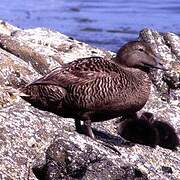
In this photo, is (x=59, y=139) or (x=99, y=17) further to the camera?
(x=99, y=17)

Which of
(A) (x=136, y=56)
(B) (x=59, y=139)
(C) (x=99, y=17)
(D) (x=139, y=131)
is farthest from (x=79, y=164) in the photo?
(C) (x=99, y=17)

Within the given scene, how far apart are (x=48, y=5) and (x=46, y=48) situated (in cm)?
2753

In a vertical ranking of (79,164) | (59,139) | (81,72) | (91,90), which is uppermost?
(81,72)

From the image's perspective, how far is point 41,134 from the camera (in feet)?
26.6

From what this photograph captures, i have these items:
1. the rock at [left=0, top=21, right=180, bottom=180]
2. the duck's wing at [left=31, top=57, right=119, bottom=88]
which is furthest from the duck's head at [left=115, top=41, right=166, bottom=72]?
the rock at [left=0, top=21, right=180, bottom=180]

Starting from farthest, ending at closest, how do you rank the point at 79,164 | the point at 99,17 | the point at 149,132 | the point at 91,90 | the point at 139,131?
the point at 99,17, the point at 149,132, the point at 139,131, the point at 91,90, the point at 79,164

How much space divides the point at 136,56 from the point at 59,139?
5.01ft

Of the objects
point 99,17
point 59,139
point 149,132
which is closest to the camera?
point 59,139

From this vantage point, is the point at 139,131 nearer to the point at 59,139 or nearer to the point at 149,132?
the point at 149,132

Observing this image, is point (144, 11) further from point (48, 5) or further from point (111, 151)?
point (111, 151)

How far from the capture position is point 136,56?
331 inches

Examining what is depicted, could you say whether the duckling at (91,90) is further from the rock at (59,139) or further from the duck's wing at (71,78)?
the rock at (59,139)

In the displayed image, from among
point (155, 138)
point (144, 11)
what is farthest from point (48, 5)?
point (155, 138)

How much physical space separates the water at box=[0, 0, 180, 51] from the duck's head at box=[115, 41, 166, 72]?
51.8ft
